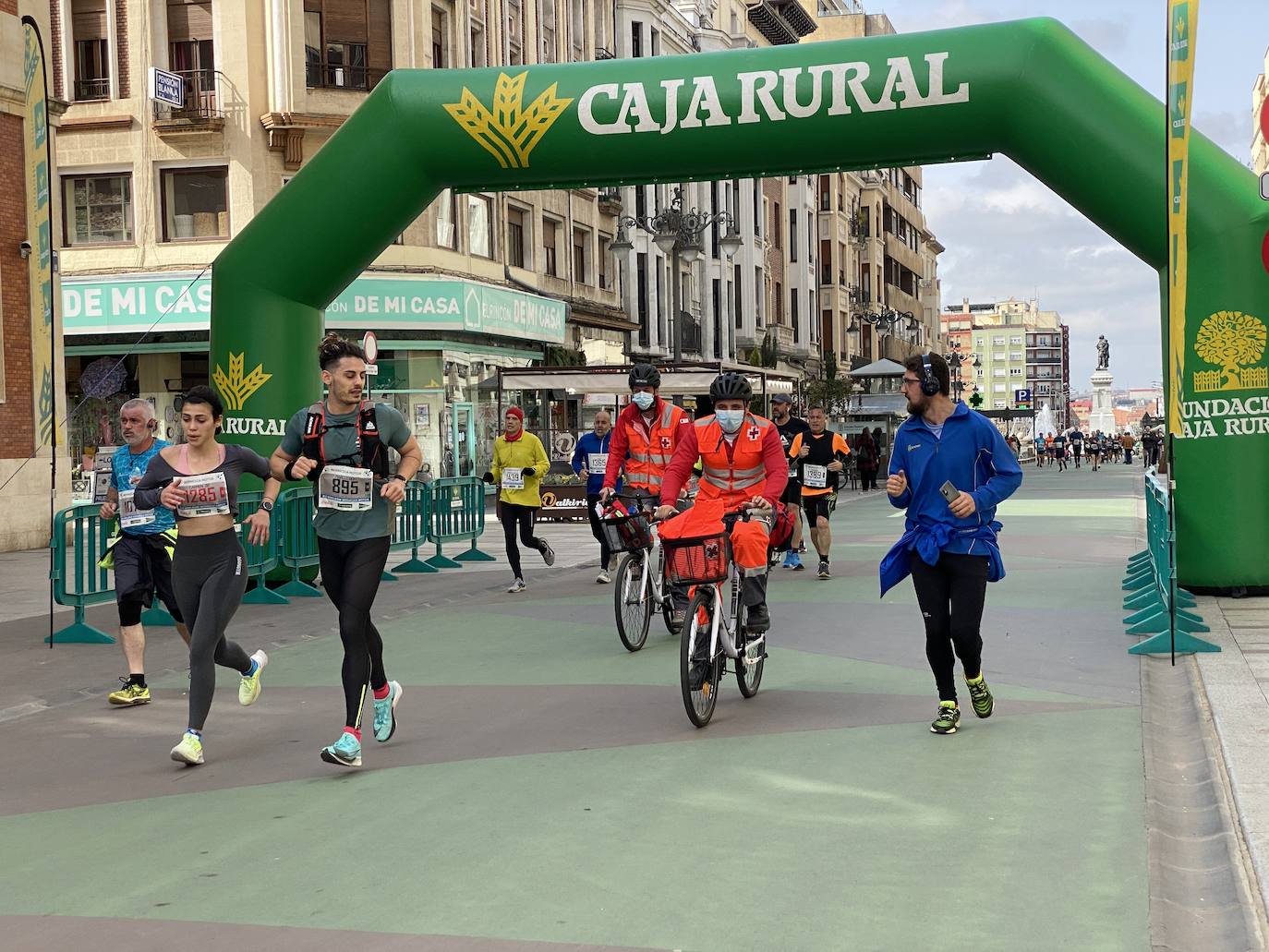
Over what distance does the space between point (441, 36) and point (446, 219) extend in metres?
3.99

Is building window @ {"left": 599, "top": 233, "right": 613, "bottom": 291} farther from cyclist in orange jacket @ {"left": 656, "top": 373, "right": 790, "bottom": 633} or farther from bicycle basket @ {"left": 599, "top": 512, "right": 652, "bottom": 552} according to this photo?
cyclist in orange jacket @ {"left": 656, "top": 373, "right": 790, "bottom": 633}

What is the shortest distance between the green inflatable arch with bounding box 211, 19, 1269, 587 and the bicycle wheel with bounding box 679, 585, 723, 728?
6.14 metres

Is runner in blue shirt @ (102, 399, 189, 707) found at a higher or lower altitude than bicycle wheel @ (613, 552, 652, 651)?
higher

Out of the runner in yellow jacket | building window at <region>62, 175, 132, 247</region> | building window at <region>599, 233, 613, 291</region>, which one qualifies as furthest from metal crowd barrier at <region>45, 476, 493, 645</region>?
building window at <region>599, 233, 613, 291</region>

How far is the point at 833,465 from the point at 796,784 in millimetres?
10134

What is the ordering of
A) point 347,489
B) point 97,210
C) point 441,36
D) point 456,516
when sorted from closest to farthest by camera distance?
point 347,489, point 456,516, point 97,210, point 441,36

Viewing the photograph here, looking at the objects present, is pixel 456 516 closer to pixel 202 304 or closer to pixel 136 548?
pixel 136 548

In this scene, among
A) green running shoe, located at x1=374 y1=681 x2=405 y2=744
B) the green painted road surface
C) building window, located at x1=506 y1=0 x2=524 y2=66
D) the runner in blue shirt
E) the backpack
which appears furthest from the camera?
building window, located at x1=506 y1=0 x2=524 y2=66

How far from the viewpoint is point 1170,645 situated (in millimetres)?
9867

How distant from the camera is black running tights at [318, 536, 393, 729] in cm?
694

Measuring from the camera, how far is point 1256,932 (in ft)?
14.4

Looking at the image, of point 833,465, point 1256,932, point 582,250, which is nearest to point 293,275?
point 833,465

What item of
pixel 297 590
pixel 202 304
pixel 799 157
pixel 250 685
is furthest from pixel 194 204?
pixel 250 685

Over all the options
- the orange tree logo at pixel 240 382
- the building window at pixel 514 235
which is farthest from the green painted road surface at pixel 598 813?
the building window at pixel 514 235
